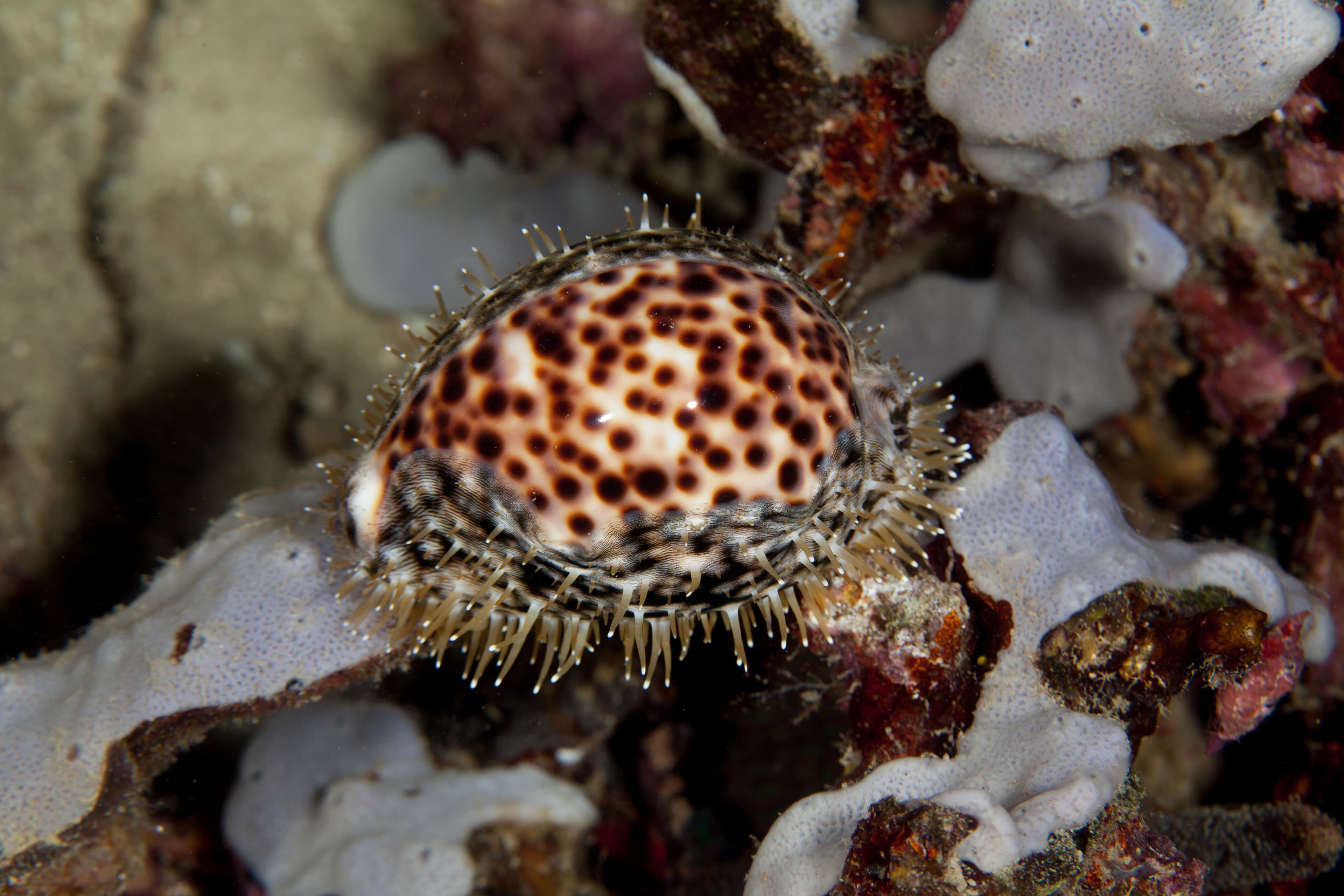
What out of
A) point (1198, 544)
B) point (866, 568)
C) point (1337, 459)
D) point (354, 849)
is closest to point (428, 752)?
point (354, 849)

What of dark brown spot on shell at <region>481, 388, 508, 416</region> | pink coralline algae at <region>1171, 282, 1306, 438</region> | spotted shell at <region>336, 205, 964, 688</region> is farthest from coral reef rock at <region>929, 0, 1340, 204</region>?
dark brown spot on shell at <region>481, 388, 508, 416</region>

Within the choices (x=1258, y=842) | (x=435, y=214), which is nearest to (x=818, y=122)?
(x=435, y=214)

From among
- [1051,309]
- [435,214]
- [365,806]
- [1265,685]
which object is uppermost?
[435,214]

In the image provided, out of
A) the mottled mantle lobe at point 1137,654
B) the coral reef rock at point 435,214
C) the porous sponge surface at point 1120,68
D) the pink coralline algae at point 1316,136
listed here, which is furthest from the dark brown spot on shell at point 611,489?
the coral reef rock at point 435,214

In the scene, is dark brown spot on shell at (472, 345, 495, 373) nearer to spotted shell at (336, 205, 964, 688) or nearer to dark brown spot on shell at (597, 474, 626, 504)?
spotted shell at (336, 205, 964, 688)

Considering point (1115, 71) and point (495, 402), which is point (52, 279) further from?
point (1115, 71)

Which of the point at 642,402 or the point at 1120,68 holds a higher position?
the point at 1120,68

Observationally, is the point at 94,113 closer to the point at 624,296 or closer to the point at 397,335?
the point at 397,335

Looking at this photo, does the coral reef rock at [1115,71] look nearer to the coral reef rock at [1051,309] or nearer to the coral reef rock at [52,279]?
the coral reef rock at [1051,309]
